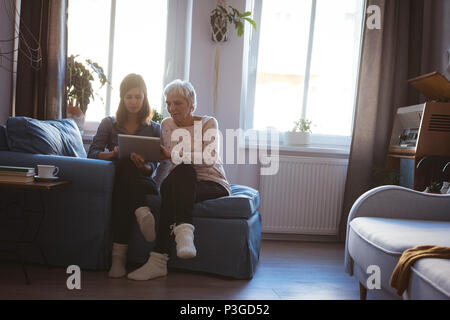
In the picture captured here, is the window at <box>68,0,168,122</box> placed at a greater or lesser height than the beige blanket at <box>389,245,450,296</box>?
greater

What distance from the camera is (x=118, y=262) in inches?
79.0

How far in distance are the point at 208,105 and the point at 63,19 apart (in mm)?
1210

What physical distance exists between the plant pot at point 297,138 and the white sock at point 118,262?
171 cm

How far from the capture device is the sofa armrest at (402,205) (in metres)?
1.92

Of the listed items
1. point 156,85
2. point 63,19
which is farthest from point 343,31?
point 63,19

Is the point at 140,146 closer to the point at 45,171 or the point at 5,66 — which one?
the point at 45,171

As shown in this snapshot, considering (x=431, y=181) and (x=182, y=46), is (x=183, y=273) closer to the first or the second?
(x=431, y=181)

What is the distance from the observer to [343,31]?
3.44 meters

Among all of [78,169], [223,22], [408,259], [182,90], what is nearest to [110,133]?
[78,169]

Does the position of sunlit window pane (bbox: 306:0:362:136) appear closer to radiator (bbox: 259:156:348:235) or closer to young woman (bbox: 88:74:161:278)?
radiator (bbox: 259:156:348:235)

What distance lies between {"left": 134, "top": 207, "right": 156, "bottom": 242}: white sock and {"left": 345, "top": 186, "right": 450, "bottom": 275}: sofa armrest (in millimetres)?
987

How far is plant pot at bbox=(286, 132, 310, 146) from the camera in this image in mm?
3266

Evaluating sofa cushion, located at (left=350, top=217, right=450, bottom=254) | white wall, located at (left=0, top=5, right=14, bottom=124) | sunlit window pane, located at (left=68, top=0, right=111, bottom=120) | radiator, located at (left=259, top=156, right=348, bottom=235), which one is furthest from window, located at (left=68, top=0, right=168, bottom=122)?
sofa cushion, located at (left=350, top=217, right=450, bottom=254)

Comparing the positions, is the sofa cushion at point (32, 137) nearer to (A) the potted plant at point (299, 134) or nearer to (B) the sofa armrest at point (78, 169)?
(B) the sofa armrest at point (78, 169)
